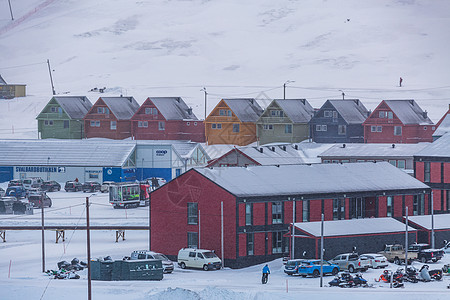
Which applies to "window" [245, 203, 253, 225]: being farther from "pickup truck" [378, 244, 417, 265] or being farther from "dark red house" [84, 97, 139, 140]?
"dark red house" [84, 97, 139, 140]

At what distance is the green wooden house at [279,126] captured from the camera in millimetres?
129125

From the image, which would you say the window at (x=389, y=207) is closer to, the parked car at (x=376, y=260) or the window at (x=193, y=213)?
the parked car at (x=376, y=260)

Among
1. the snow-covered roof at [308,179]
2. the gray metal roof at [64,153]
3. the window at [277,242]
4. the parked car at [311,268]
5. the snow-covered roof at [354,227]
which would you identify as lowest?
the parked car at [311,268]

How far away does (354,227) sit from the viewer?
66.2 m

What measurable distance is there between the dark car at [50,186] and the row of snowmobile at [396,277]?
51941 millimetres

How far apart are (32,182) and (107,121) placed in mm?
31413

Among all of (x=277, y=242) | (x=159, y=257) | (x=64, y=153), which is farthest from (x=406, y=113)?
(x=159, y=257)

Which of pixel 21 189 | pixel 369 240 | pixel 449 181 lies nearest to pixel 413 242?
pixel 369 240

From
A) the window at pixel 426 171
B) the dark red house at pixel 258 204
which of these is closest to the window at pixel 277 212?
the dark red house at pixel 258 204

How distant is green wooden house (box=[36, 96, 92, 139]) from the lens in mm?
136875

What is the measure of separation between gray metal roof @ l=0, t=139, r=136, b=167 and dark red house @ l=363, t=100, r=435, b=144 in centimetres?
3210

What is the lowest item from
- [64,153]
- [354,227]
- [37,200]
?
[354,227]

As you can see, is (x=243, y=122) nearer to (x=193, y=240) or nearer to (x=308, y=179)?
(x=308, y=179)

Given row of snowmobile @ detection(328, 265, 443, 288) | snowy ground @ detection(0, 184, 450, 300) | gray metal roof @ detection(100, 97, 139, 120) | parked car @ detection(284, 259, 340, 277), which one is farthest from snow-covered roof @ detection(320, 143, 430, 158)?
row of snowmobile @ detection(328, 265, 443, 288)
